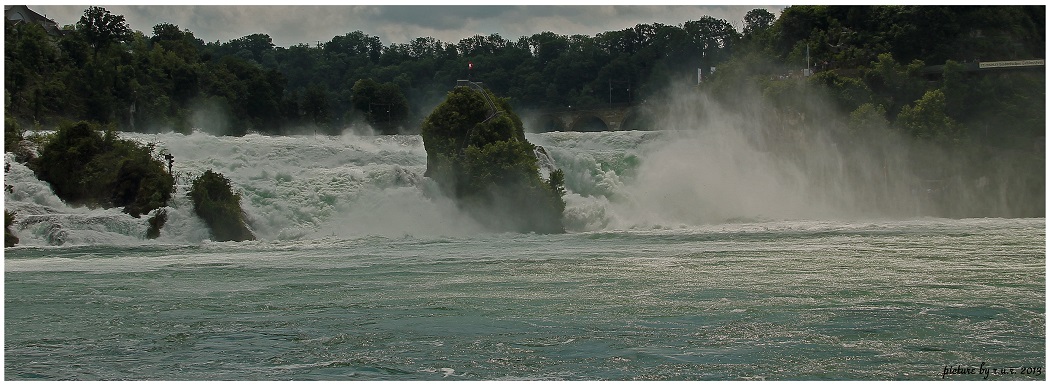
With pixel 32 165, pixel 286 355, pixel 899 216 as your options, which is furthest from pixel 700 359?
pixel 899 216

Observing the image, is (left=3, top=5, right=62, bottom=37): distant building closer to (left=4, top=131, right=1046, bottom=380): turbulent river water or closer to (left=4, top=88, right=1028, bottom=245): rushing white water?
(left=4, top=88, right=1028, bottom=245): rushing white water

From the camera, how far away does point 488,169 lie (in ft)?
99.8

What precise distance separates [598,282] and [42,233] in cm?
1253

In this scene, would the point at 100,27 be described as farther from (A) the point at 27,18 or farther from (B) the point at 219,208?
(B) the point at 219,208

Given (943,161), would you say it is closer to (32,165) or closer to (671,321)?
(32,165)

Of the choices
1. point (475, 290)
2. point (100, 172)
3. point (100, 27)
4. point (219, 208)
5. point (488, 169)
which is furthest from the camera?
point (100, 27)

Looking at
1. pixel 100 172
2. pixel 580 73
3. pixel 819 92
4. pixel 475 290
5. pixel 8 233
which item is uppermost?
pixel 580 73

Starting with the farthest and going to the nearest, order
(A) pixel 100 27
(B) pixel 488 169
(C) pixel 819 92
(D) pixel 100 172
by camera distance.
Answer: (A) pixel 100 27
(C) pixel 819 92
(B) pixel 488 169
(D) pixel 100 172

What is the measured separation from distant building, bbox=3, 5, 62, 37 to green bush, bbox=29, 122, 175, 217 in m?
33.8

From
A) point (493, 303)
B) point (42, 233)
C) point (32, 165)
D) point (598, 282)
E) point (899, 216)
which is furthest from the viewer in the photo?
point (899, 216)

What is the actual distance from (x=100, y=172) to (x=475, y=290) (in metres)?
14.5

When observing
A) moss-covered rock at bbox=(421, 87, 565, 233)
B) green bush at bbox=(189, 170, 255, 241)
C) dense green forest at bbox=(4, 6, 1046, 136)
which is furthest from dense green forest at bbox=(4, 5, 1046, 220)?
green bush at bbox=(189, 170, 255, 241)

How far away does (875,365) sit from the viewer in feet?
40.1

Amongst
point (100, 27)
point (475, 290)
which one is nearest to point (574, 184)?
point (475, 290)
